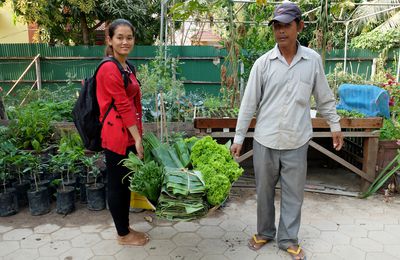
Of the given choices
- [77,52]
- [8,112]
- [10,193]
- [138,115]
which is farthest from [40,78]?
[138,115]

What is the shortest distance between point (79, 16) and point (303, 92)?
962cm

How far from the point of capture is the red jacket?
2410 millimetres

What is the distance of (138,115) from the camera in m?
2.78

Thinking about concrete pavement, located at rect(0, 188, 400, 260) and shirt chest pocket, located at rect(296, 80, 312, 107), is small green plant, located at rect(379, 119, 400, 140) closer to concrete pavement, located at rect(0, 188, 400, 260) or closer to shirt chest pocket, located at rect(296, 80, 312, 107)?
concrete pavement, located at rect(0, 188, 400, 260)

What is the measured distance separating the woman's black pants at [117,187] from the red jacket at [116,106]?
0.27 feet

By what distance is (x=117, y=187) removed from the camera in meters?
2.69

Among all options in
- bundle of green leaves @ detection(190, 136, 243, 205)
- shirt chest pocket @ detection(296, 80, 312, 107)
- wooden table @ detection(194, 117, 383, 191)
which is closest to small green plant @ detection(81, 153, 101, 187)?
wooden table @ detection(194, 117, 383, 191)

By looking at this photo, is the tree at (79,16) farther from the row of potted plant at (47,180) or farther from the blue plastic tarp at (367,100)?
the blue plastic tarp at (367,100)

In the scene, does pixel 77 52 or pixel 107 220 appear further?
pixel 77 52

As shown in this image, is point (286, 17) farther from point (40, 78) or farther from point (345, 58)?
point (40, 78)

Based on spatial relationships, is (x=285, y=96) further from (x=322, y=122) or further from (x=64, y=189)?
(x=64, y=189)

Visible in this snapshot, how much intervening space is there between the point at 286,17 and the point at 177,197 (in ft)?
4.69

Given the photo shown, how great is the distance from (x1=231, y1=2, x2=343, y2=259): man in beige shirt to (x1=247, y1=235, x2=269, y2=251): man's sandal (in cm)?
17

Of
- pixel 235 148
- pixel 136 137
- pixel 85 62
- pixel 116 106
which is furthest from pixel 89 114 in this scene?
pixel 85 62
